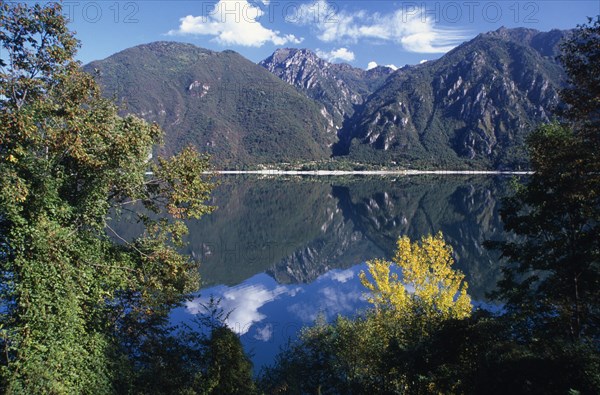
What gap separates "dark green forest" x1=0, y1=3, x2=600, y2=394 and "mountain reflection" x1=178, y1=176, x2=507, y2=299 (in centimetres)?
3205

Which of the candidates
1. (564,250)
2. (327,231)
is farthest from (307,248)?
(564,250)

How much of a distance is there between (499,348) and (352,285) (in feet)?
146

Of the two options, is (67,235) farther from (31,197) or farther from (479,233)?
(479,233)

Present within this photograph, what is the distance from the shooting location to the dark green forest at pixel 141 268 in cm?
1120

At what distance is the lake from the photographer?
43.8m

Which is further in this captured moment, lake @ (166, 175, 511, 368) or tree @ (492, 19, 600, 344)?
lake @ (166, 175, 511, 368)

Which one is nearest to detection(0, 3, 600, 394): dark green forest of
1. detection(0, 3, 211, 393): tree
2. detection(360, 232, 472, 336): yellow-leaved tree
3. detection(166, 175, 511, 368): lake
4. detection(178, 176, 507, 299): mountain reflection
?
detection(0, 3, 211, 393): tree

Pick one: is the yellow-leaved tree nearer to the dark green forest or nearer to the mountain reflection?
the dark green forest

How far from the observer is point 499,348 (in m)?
11.7

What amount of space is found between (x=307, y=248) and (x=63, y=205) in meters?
76.1

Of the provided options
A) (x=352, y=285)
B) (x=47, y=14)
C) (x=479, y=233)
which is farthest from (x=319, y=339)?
(x=479, y=233)

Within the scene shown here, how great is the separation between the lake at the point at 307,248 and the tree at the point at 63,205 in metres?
4.18

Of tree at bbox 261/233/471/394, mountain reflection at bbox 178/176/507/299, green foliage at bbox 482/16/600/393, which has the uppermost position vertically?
green foliage at bbox 482/16/600/393

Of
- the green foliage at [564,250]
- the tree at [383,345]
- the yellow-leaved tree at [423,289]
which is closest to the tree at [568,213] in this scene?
the green foliage at [564,250]
